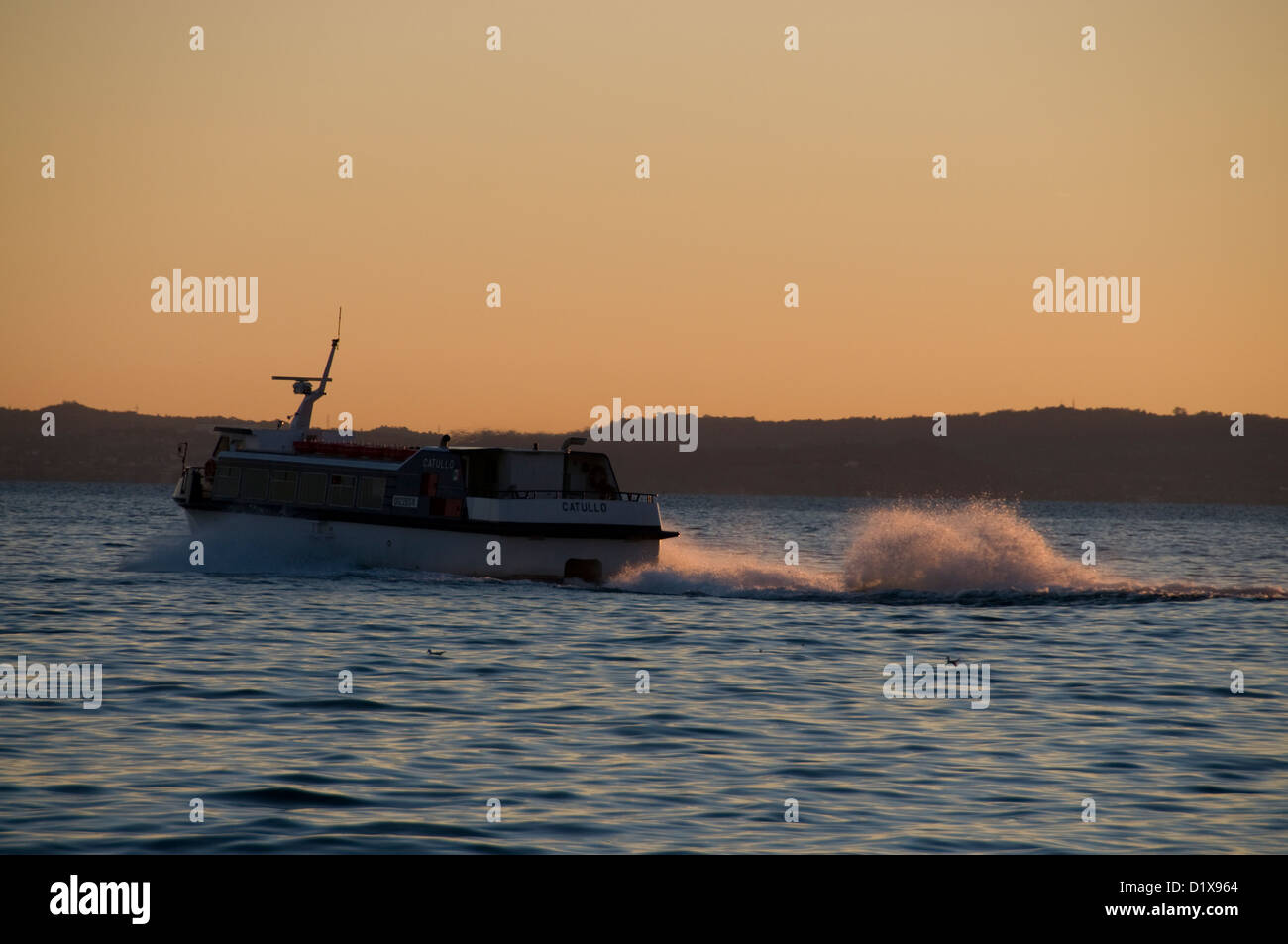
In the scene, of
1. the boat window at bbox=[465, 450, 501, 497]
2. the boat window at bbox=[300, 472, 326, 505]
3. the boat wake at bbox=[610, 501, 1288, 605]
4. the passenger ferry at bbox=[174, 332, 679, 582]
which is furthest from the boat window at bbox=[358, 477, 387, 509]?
the boat wake at bbox=[610, 501, 1288, 605]

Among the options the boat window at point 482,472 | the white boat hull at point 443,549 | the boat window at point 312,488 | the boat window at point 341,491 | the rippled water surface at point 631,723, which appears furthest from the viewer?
the boat window at point 312,488

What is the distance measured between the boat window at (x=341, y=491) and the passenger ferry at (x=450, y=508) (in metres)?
0.03

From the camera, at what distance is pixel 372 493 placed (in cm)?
3778

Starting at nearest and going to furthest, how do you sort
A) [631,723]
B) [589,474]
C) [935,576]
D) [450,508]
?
[631,723], [450,508], [935,576], [589,474]

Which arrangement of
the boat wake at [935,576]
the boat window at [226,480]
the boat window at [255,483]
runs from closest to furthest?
the boat wake at [935,576] → the boat window at [255,483] → the boat window at [226,480]

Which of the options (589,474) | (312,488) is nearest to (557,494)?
(589,474)

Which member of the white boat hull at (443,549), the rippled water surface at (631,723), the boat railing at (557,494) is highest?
the boat railing at (557,494)

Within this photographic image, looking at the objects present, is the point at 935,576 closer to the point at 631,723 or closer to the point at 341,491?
the point at 341,491

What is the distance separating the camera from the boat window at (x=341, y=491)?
38.1 metres

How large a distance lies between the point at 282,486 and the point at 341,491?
2.13 m

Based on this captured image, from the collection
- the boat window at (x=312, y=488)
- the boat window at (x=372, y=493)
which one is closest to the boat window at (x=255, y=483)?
the boat window at (x=312, y=488)

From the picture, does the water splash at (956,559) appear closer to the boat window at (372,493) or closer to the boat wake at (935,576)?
the boat wake at (935,576)
